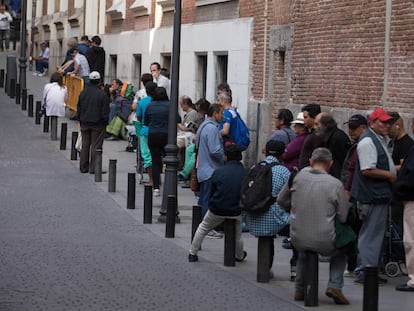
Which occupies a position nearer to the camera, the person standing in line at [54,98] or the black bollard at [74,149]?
the black bollard at [74,149]

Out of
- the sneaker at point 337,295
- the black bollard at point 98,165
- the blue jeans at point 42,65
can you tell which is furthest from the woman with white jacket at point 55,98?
the blue jeans at point 42,65

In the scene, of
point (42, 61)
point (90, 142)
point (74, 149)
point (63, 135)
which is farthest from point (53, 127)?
point (42, 61)

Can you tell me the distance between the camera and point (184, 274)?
13430 mm

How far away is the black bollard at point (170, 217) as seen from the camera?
16172 mm

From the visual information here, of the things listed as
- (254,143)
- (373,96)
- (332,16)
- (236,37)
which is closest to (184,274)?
(373,96)

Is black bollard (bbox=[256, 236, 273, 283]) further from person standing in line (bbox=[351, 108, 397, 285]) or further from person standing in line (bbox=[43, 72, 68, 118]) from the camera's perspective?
person standing in line (bbox=[43, 72, 68, 118])

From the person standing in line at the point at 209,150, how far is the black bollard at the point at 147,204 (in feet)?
3.19

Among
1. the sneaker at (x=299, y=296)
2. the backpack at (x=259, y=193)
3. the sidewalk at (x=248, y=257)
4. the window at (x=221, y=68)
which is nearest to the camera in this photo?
the sneaker at (x=299, y=296)

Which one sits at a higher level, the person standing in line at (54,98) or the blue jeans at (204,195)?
the person standing in line at (54,98)

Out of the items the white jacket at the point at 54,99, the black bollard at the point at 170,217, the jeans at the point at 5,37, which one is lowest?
the black bollard at the point at 170,217

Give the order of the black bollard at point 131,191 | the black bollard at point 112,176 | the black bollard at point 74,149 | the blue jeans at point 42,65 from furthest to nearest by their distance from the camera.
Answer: the blue jeans at point 42,65
the black bollard at point 74,149
the black bollard at point 112,176
the black bollard at point 131,191

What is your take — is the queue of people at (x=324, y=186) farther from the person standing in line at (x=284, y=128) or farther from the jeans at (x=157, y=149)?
the jeans at (x=157, y=149)

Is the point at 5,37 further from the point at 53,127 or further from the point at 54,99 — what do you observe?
the point at 54,99

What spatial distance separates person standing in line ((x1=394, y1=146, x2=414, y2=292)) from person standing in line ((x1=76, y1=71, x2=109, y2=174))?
11130 mm
